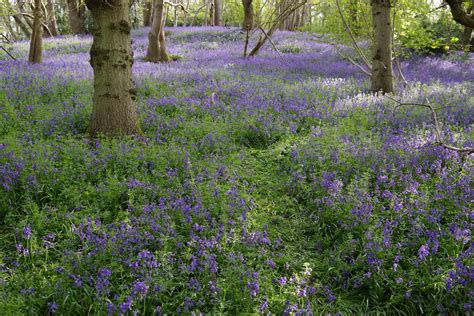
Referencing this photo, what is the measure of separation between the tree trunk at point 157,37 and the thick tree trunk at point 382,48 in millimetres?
7794

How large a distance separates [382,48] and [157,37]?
832 centimetres

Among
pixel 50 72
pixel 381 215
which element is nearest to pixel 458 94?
pixel 381 215

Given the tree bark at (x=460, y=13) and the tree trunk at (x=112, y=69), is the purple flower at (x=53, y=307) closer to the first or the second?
the tree trunk at (x=112, y=69)

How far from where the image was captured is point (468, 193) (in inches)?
167

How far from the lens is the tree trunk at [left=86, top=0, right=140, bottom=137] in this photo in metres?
5.56

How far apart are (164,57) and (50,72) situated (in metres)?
5.08

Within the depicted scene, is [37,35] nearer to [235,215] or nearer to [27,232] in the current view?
[27,232]

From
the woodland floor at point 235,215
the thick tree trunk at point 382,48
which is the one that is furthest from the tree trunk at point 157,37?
the thick tree trunk at point 382,48

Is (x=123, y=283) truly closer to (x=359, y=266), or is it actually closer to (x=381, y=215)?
(x=359, y=266)

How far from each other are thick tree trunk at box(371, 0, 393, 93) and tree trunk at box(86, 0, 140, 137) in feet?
20.3

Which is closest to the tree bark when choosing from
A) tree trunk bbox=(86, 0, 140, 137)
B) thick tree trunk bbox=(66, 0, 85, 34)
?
tree trunk bbox=(86, 0, 140, 137)

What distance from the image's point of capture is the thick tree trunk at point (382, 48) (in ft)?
29.8

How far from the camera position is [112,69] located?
18.7 ft

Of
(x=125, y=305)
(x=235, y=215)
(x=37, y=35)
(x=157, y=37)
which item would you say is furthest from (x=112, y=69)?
(x=157, y=37)
